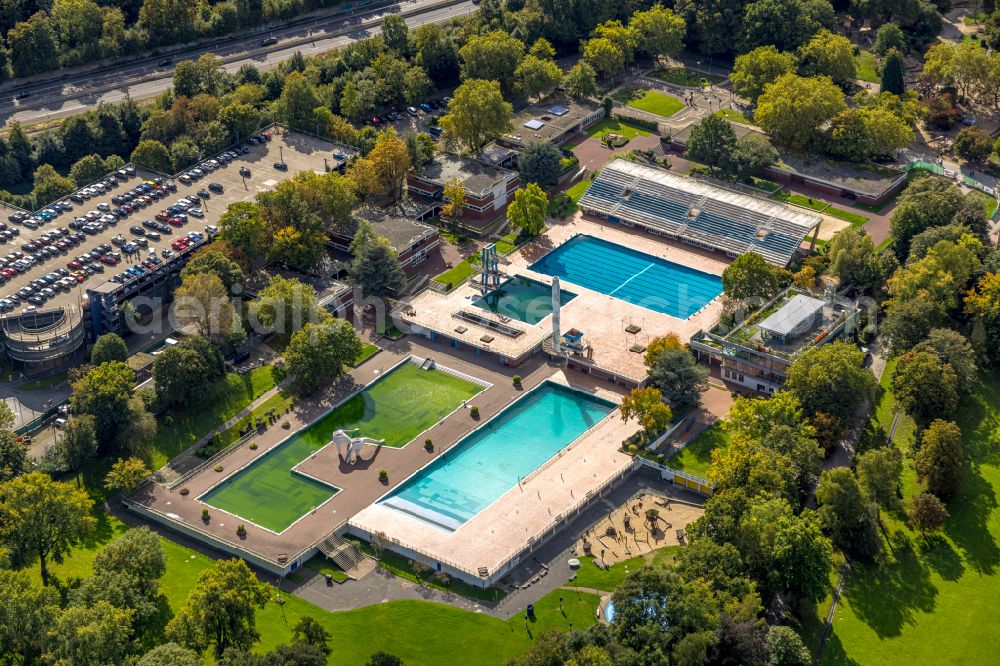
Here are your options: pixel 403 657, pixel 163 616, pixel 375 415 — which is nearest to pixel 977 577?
pixel 403 657

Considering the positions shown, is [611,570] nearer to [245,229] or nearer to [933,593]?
[933,593]

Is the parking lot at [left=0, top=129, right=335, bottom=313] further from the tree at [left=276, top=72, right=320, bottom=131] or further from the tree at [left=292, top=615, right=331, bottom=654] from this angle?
the tree at [left=292, top=615, right=331, bottom=654]

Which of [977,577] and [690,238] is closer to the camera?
[977,577]

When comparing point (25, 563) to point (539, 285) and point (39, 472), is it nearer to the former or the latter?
point (39, 472)

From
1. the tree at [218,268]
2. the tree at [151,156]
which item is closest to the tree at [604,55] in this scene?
the tree at [151,156]

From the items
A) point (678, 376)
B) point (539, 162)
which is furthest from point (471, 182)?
point (678, 376)

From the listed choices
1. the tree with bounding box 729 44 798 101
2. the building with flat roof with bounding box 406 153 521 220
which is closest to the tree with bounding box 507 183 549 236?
the building with flat roof with bounding box 406 153 521 220

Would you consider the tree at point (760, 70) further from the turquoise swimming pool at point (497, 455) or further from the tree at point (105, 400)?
the tree at point (105, 400)
